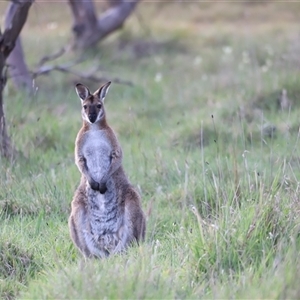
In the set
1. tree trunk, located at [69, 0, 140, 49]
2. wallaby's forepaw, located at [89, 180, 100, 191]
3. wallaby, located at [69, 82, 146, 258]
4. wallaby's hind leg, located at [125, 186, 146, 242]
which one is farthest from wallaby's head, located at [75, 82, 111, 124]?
tree trunk, located at [69, 0, 140, 49]

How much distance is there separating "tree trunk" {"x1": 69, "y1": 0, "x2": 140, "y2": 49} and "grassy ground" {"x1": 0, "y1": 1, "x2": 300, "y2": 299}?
337 mm

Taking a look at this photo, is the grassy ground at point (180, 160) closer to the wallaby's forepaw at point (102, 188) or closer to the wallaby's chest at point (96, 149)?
the wallaby's forepaw at point (102, 188)

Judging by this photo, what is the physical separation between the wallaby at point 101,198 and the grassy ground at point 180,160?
181 mm

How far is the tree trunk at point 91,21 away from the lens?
47.0ft

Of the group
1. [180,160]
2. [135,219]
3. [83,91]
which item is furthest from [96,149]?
[180,160]

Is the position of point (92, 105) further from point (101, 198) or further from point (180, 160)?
point (180, 160)

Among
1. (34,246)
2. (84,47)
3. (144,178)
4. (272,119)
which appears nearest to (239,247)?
(34,246)

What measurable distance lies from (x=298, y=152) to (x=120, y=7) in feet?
26.2

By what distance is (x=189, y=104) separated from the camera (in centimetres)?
1095

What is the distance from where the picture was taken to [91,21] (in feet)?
47.3

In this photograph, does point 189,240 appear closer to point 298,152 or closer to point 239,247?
point 239,247

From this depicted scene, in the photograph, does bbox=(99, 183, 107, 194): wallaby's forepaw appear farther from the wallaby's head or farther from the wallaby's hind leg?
the wallaby's head

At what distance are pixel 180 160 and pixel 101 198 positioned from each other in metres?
2.34

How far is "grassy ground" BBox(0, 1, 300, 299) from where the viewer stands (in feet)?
15.0
